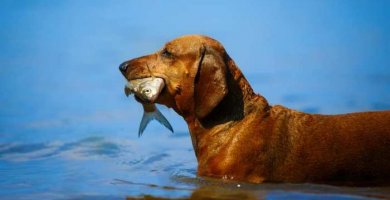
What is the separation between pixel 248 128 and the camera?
7.39 metres

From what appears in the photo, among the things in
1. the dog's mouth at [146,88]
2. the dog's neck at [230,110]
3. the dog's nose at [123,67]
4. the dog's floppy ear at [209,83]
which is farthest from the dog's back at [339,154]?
the dog's nose at [123,67]

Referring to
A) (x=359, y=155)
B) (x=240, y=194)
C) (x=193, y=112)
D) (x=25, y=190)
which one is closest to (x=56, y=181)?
(x=25, y=190)

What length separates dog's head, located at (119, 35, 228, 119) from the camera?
744 centimetres

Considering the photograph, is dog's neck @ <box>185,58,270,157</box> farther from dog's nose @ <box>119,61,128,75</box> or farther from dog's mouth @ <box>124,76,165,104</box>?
dog's nose @ <box>119,61,128,75</box>

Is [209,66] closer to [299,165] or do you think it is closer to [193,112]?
[193,112]

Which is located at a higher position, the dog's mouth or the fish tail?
the dog's mouth

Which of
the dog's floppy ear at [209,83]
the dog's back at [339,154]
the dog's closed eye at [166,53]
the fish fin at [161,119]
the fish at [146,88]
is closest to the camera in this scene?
the dog's back at [339,154]

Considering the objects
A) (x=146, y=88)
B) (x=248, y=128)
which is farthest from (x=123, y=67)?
(x=248, y=128)

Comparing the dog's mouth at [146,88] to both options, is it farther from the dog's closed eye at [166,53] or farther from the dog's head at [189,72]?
the dog's closed eye at [166,53]

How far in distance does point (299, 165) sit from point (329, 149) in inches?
13.6

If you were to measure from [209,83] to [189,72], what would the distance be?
0.26 meters

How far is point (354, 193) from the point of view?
21.2 ft

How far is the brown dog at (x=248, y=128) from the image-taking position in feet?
23.3

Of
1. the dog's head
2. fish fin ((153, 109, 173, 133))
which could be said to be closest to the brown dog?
the dog's head
